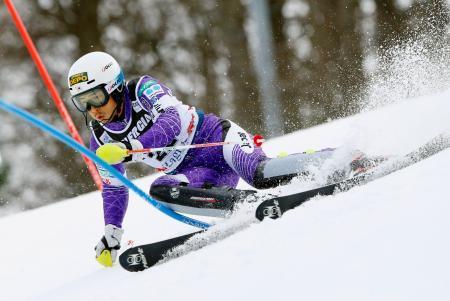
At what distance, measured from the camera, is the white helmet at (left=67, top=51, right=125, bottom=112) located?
4.37 metres

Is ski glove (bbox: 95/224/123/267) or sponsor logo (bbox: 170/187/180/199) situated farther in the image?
ski glove (bbox: 95/224/123/267)

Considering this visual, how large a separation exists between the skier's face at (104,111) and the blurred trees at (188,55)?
33.8 feet

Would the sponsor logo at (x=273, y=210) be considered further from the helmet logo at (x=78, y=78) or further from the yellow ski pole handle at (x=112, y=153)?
the helmet logo at (x=78, y=78)

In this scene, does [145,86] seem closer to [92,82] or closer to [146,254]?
[92,82]

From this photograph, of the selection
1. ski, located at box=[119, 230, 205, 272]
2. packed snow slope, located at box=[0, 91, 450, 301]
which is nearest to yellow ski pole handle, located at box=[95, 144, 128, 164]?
ski, located at box=[119, 230, 205, 272]

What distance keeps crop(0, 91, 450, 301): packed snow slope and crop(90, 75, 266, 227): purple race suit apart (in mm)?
456

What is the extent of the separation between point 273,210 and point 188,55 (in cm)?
1211

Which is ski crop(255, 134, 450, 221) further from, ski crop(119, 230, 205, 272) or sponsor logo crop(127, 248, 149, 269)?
sponsor logo crop(127, 248, 149, 269)

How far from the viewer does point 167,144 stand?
4.45 m

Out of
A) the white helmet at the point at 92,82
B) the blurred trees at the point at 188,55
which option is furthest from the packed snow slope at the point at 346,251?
the blurred trees at the point at 188,55

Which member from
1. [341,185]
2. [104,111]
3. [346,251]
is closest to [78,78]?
[104,111]

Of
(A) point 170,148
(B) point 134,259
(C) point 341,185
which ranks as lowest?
(B) point 134,259

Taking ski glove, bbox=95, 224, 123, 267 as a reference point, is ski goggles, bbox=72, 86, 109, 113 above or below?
above

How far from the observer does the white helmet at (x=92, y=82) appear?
4367 mm
